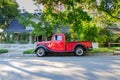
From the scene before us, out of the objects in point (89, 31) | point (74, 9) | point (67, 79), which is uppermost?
point (74, 9)

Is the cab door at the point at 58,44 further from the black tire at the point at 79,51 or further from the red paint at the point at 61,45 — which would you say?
the black tire at the point at 79,51

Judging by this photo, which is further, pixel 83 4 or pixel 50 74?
pixel 83 4

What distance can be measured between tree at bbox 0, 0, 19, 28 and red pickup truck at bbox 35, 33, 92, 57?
82.4 ft

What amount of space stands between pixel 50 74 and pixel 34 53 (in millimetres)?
13830

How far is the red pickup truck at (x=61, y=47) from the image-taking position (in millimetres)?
22578

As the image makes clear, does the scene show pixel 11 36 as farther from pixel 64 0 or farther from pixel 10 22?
pixel 64 0

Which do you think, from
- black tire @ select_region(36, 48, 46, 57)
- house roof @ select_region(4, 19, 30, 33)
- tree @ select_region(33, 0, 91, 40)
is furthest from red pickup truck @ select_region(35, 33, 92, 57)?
house roof @ select_region(4, 19, 30, 33)

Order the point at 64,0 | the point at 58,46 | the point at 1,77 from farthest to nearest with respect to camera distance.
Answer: the point at 64,0 < the point at 58,46 < the point at 1,77

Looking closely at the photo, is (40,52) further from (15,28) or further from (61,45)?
(15,28)

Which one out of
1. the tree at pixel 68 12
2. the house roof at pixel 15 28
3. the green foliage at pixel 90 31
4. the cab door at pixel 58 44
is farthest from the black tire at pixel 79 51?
the house roof at pixel 15 28

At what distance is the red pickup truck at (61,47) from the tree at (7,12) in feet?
82.4

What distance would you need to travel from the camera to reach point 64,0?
1025 inches

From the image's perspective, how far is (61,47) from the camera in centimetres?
2283

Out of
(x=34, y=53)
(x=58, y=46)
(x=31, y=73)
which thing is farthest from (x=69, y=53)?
(x=31, y=73)
